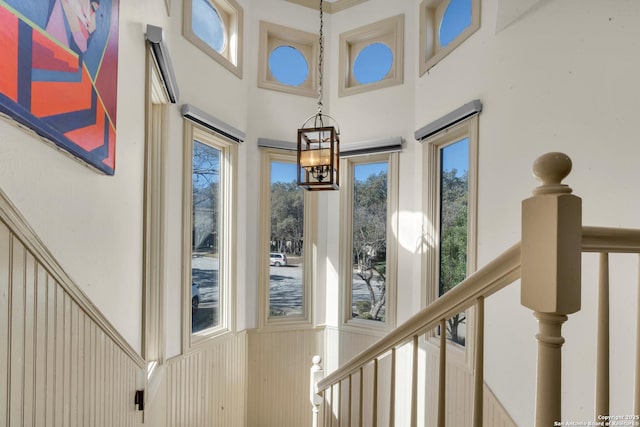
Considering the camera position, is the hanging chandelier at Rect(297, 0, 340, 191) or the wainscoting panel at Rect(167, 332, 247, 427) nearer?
the hanging chandelier at Rect(297, 0, 340, 191)

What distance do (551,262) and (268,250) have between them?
304 centimetres

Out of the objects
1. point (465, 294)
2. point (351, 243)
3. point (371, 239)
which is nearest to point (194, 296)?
point (351, 243)

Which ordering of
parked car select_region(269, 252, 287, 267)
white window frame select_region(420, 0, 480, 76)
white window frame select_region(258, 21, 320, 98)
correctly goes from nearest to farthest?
white window frame select_region(420, 0, 480, 76) → white window frame select_region(258, 21, 320, 98) → parked car select_region(269, 252, 287, 267)

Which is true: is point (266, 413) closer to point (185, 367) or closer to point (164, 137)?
point (185, 367)

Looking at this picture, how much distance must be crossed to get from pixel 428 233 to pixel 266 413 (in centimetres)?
251

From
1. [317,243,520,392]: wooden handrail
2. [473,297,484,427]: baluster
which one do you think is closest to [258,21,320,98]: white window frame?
[317,243,520,392]: wooden handrail

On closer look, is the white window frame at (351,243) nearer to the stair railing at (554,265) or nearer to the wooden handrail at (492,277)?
the wooden handrail at (492,277)

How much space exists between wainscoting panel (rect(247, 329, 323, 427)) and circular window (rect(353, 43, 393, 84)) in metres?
2.90

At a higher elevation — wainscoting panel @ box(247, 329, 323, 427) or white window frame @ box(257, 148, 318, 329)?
white window frame @ box(257, 148, 318, 329)

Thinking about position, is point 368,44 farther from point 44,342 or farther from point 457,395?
point 44,342

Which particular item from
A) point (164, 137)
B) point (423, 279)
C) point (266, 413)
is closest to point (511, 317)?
point (423, 279)

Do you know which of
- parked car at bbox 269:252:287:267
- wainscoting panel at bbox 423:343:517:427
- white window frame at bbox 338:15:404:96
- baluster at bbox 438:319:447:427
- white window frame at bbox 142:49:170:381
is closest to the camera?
baluster at bbox 438:319:447:427

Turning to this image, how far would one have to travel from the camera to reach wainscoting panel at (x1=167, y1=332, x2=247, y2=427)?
2510 mm

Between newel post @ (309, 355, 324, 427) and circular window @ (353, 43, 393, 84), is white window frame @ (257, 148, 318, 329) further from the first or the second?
circular window @ (353, 43, 393, 84)
